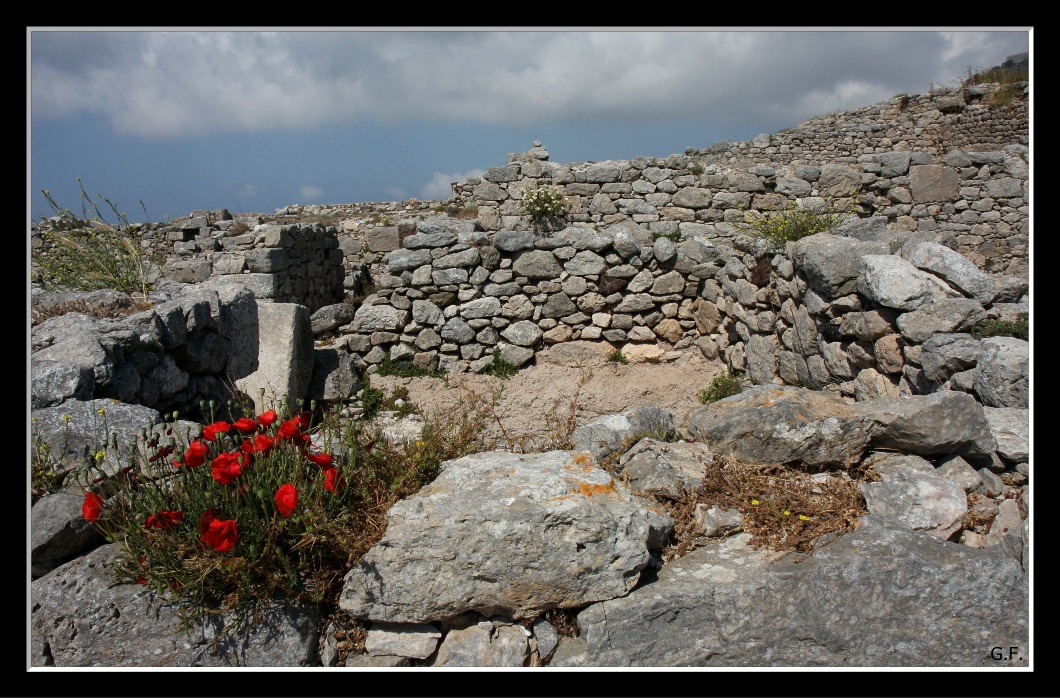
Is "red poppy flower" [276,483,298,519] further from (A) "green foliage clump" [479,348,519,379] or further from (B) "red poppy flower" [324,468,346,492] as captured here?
(A) "green foliage clump" [479,348,519,379]

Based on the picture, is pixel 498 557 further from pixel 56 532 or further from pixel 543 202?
pixel 543 202

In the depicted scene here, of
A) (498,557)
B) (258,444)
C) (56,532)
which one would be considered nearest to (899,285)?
(498,557)

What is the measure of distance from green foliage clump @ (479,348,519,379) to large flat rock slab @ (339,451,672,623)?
4.66m

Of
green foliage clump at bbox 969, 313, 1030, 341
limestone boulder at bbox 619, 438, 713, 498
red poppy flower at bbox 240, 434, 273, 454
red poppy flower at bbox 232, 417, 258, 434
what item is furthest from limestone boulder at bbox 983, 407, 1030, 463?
red poppy flower at bbox 232, 417, 258, 434

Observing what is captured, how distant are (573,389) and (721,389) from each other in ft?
5.32

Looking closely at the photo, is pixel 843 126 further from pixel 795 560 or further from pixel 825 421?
pixel 795 560

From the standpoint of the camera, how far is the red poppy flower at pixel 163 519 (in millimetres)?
2354

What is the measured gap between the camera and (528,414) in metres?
6.29

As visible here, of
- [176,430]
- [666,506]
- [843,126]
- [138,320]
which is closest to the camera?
[176,430]

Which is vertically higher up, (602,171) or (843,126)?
(843,126)

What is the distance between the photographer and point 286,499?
228 centimetres

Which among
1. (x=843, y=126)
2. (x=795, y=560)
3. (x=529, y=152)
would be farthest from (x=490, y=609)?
(x=843, y=126)

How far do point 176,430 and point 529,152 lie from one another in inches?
392

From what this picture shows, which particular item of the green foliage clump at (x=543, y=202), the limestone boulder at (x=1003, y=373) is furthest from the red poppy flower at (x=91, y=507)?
the green foliage clump at (x=543, y=202)
